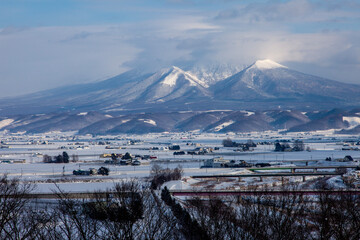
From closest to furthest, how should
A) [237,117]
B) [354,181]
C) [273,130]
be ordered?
[354,181] → [273,130] → [237,117]

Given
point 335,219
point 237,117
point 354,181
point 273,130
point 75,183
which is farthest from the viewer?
point 237,117

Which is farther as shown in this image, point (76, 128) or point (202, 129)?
point (76, 128)

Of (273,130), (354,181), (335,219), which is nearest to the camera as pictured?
(335,219)

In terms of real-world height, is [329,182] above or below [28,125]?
below

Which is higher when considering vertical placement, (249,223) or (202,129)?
(202,129)

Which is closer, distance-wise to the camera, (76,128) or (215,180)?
(215,180)

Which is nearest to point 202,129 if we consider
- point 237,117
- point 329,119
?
point 237,117

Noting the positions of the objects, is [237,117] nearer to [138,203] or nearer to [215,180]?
[215,180]

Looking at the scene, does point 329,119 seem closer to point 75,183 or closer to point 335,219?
point 75,183

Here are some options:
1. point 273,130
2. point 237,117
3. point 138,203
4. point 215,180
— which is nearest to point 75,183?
point 215,180
